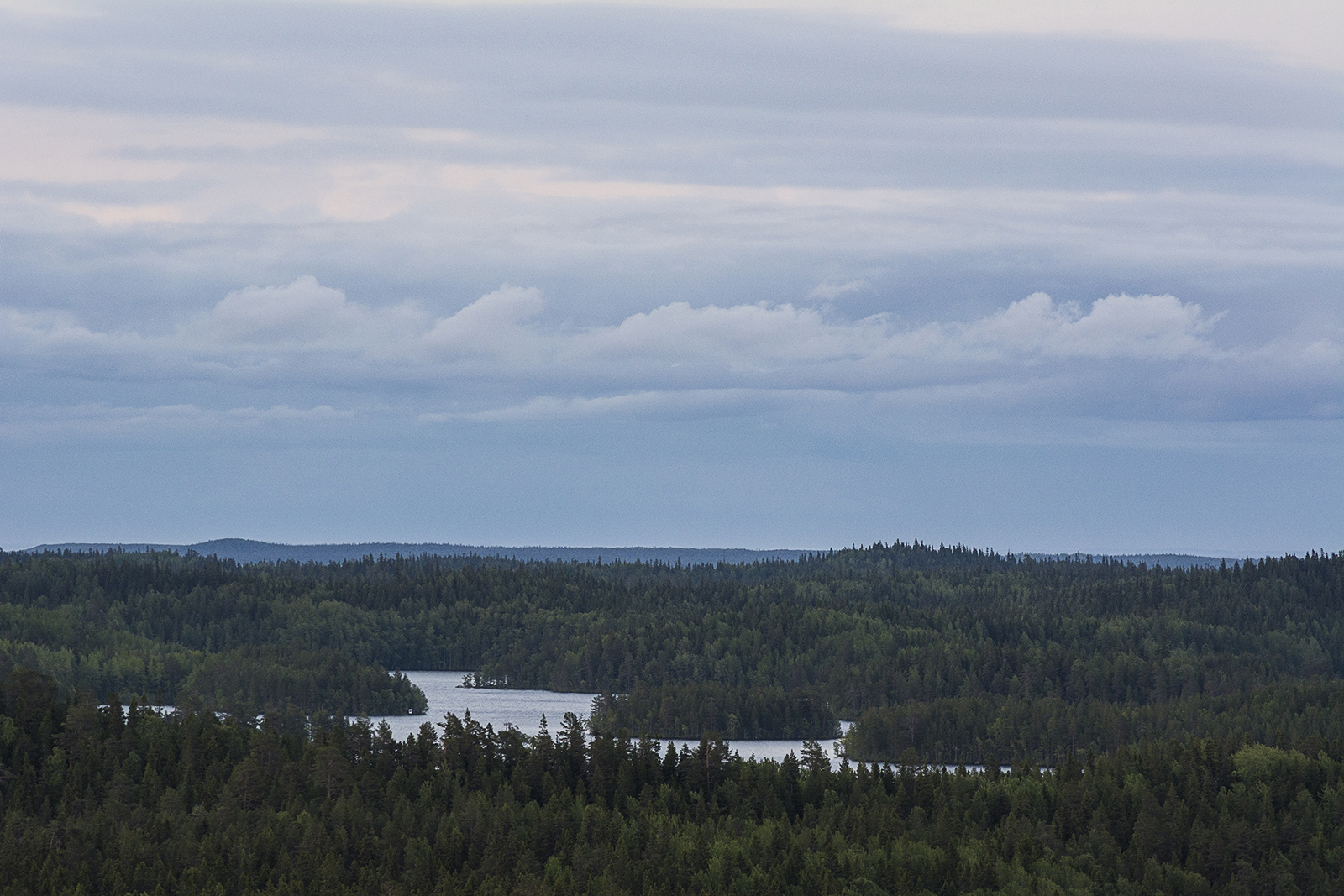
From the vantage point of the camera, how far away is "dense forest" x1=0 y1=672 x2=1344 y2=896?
155 m

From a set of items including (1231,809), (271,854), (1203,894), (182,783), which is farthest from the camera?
(1231,809)

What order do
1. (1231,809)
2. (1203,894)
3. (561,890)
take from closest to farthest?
(561,890)
(1203,894)
(1231,809)

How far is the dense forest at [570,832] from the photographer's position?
15525 cm

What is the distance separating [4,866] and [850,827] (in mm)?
79414

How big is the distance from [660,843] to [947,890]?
25.8 meters

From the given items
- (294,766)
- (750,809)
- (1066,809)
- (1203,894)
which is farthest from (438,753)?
(1203,894)

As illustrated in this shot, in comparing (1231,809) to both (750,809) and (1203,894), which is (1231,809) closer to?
(1203,894)

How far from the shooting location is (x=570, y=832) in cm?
17075

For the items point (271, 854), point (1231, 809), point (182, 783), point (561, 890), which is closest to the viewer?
point (561, 890)

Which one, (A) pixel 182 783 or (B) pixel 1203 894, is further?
(A) pixel 182 783

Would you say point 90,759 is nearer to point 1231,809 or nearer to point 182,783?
point 182,783

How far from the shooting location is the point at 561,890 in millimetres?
148875

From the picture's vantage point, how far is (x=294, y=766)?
188m

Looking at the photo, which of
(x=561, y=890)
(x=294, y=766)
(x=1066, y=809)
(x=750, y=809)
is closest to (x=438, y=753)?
(x=294, y=766)
